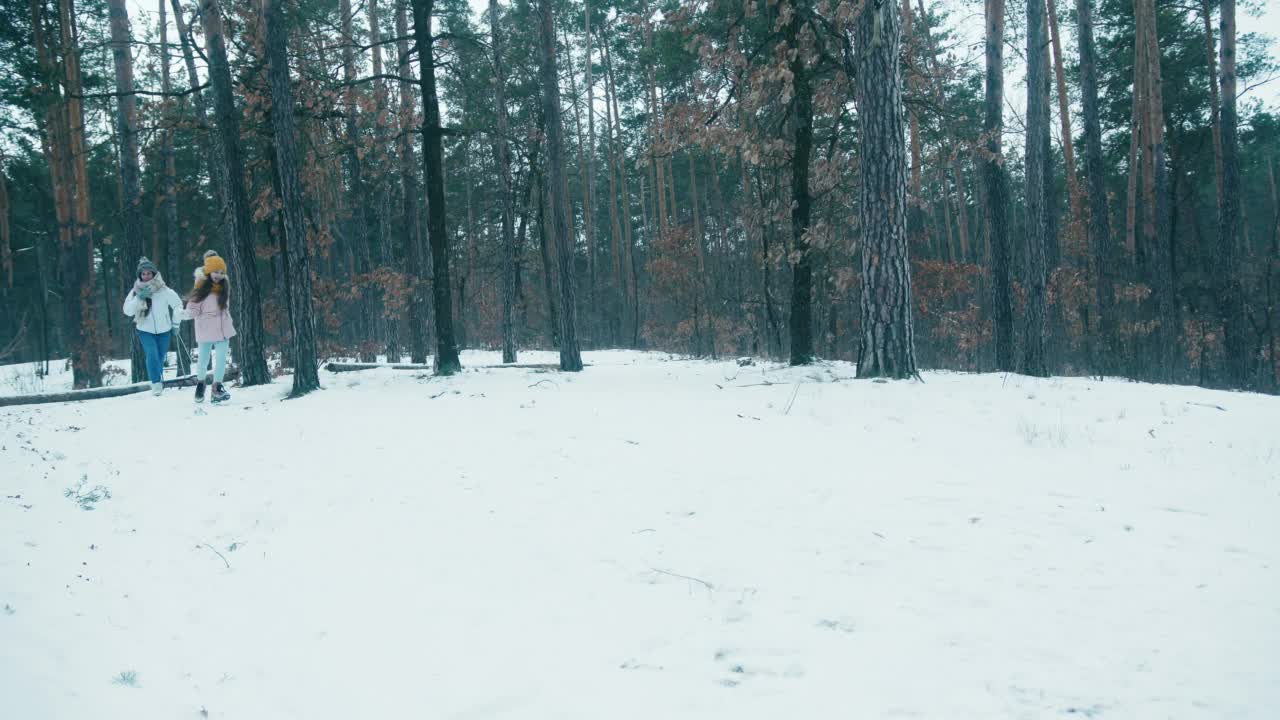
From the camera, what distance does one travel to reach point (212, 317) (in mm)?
9438

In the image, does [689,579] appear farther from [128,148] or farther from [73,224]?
[73,224]

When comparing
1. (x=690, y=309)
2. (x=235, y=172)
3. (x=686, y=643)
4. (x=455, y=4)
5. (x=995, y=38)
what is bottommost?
(x=686, y=643)

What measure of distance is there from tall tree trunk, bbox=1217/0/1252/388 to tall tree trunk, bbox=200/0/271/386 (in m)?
15.6

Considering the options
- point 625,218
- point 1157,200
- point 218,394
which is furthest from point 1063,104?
point 218,394

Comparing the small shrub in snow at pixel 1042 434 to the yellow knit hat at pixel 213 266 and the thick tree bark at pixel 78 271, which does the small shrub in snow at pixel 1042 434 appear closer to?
the yellow knit hat at pixel 213 266

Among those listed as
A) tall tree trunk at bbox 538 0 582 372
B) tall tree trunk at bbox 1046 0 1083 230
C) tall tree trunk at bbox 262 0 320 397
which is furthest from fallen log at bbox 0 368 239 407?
tall tree trunk at bbox 1046 0 1083 230

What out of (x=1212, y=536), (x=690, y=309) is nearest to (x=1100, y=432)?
(x=1212, y=536)

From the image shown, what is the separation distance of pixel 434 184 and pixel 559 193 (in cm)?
228

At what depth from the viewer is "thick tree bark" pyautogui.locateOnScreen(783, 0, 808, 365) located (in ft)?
33.8

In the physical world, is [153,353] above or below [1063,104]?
below

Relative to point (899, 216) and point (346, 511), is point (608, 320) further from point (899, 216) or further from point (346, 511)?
point (346, 511)

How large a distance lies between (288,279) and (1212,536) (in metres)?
10.5

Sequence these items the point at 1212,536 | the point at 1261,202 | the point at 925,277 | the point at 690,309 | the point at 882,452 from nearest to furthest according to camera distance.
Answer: the point at 1212,536 → the point at 882,452 → the point at 925,277 → the point at 690,309 → the point at 1261,202

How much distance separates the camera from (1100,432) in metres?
5.45
